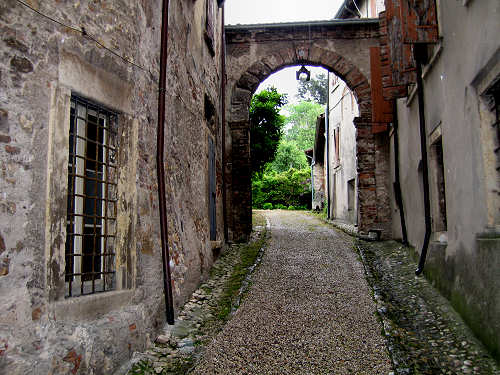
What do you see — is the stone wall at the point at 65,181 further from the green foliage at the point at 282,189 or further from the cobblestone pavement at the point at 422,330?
the green foliage at the point at 282,189

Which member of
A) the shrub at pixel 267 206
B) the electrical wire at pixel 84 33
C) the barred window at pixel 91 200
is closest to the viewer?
the electrical wire at pixel 84 33

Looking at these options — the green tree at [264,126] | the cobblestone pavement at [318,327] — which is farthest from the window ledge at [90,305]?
the green tree at [264,126]

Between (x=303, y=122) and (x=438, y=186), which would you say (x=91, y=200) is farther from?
(x=303, y=122)

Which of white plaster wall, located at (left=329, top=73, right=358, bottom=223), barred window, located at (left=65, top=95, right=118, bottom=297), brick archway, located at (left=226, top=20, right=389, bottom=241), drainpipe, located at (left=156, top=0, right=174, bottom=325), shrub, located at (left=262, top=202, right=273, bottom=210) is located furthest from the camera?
shrub, located at (left=262, top=202, right=273, bottom=210)

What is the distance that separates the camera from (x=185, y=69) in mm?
6234

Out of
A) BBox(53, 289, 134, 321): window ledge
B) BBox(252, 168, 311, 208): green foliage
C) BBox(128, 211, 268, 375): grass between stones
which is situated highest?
BBox(252, 168, 311, 208): green foliage

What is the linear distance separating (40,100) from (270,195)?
25.3 m

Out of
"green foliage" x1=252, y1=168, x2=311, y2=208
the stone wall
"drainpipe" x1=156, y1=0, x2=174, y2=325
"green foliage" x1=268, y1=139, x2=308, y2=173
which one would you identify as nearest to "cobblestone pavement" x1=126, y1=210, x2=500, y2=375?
"drainpipe" x1=156, y1=0, x2=174, y2=325

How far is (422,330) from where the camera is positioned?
15.2ft

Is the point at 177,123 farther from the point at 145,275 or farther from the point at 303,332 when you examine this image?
the point at 303,332

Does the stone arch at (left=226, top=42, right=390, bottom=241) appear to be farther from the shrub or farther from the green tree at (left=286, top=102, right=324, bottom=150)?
the green tree at (left=286, top=102, right=324, bottom=150)

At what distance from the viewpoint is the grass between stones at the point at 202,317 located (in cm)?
397

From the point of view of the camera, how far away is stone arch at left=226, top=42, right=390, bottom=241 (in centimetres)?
1050

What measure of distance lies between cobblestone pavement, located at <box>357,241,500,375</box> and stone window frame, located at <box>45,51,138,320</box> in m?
2.50
